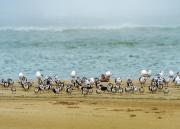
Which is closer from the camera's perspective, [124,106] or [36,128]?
[36,128]

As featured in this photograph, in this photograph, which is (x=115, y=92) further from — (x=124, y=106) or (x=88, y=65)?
(x=88, y=65)

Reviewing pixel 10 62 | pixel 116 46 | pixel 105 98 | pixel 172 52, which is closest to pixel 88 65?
pixel 10 62

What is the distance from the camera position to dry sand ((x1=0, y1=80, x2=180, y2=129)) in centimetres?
1686

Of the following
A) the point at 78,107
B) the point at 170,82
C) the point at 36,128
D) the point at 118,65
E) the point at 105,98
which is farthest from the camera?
the point at 118,65

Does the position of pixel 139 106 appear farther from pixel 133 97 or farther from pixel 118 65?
pixel 118 65

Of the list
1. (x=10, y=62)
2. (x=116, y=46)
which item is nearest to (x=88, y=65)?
(x=10, y=62)

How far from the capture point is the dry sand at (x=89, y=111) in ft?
55.3

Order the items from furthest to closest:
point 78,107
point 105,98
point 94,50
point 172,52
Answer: point 94,50 < point 172,52 < point 105,98 < point 78,107

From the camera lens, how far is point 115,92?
899 inches

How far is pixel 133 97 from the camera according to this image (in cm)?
2189

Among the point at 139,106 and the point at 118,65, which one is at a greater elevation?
the point at 118,65

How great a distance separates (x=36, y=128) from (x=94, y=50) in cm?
2990

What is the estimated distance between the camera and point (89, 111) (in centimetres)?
1898

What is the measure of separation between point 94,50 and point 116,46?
4624 millimetres
